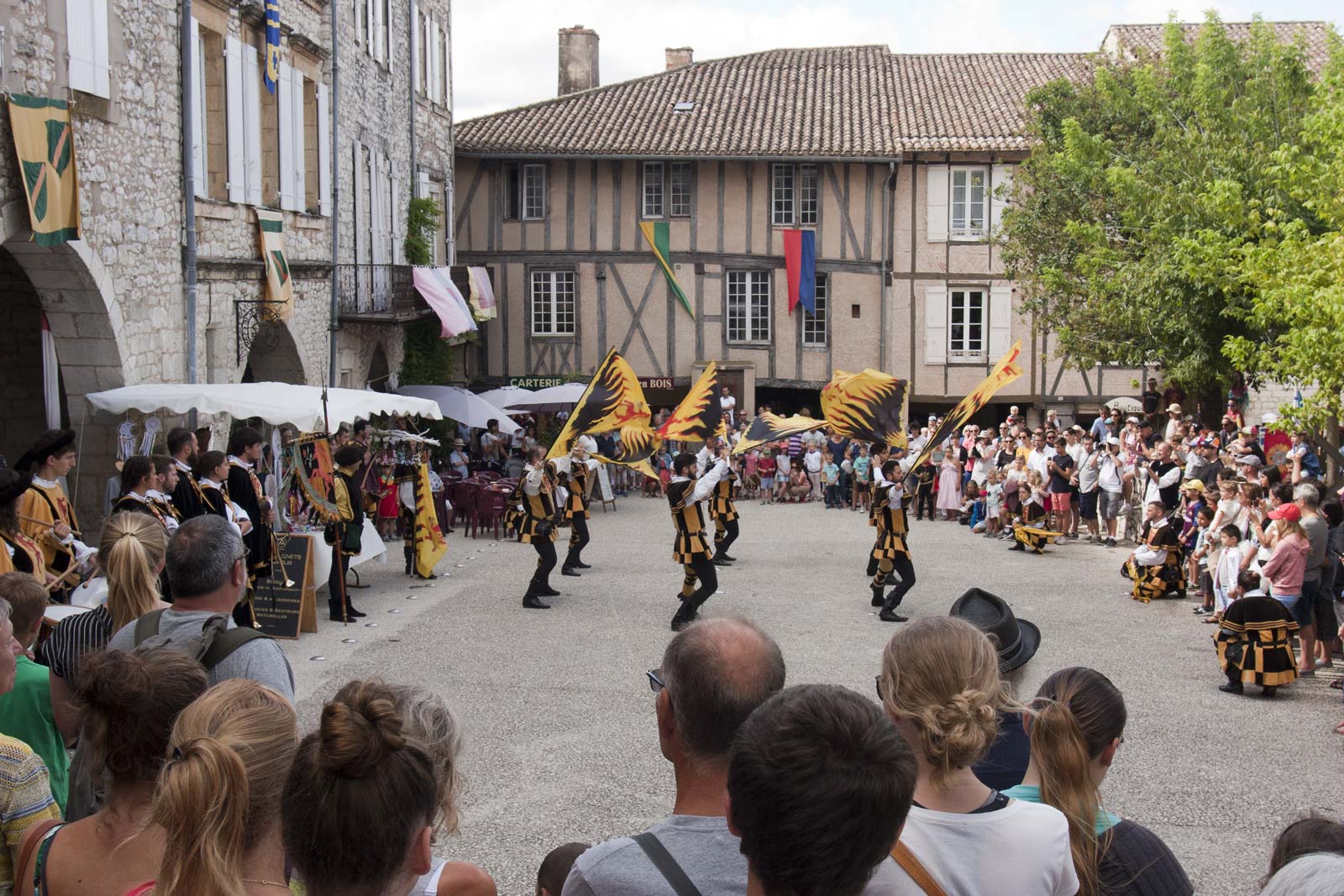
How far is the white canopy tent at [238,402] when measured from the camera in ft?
40.1

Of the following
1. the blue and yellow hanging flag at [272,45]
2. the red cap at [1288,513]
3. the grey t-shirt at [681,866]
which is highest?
the blue and yellow hanging flag at [272,45]

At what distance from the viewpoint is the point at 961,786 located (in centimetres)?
280

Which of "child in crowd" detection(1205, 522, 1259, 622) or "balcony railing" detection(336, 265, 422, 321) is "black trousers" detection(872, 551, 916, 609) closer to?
"child in crowd" detection(1205, 522, 1259, 622)

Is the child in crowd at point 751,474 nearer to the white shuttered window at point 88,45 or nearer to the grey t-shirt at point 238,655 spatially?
the white shuttered window at point 88,45

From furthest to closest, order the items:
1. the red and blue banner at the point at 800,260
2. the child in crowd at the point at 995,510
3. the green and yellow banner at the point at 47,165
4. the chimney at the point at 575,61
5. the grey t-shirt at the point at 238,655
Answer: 1. the chimney at the point at 575,61
2. the red and blue banner at the point at 800,260
3. the child in crowd at the point at 995,510
4. the green and yellow banner at the point at 47,165
5. the grey t-shirt at the point at 238,655

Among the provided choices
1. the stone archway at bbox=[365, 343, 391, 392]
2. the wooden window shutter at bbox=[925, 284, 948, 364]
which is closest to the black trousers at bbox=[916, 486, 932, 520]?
the wooden window shutter at bbox=[925, 284, 948, 364]

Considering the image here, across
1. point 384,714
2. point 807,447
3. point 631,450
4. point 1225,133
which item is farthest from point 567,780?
point 807,447

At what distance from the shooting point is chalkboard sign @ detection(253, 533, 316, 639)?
11.0 meters

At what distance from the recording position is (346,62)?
20.3 m

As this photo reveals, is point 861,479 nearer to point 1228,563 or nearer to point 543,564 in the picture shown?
point 543,564

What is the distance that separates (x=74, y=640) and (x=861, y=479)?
709 inches

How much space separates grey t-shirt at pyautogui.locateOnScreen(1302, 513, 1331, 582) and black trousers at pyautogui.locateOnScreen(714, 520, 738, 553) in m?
6.64

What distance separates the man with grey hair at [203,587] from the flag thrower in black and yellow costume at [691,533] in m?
7.44

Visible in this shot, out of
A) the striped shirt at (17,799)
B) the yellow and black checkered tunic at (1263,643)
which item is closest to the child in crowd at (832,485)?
the yellow and black checkered tunic at (1263,643)
